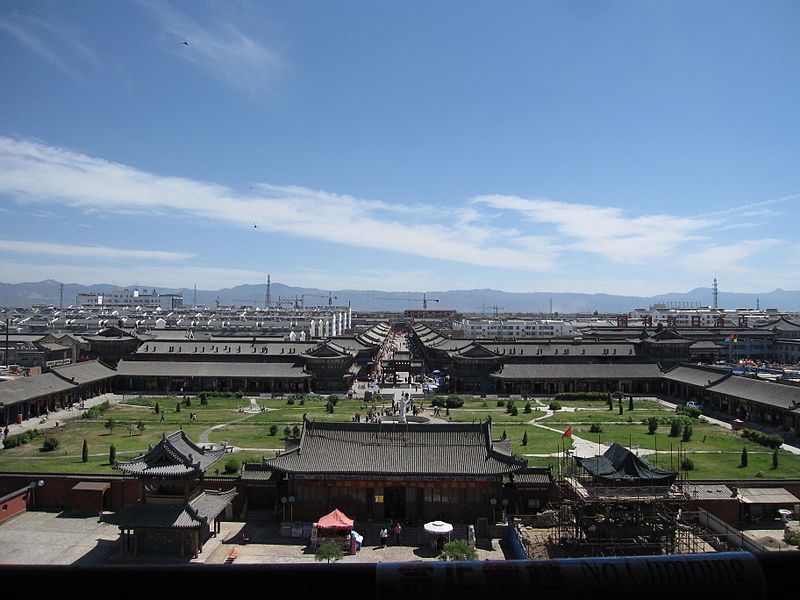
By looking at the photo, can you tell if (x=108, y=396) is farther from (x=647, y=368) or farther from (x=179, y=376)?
(x=647, y=368)

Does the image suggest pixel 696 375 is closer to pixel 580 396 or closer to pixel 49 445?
pixel 580 396

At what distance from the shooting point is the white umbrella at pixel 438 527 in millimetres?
32500

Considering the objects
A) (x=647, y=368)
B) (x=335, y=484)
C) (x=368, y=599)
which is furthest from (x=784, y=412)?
(x=368, y=599)

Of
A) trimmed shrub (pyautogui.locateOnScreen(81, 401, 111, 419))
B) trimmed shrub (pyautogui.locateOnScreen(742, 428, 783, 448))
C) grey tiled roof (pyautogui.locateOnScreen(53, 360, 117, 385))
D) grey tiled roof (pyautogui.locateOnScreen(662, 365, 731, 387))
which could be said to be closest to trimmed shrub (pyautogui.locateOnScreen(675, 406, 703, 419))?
grey tiled roof (pyautogui.locateOnScreen(662, 365, 731, 387))

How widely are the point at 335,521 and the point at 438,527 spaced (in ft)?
17.7

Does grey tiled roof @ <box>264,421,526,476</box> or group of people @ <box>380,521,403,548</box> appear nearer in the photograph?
group of people @ <box>380,521,403,548</box>

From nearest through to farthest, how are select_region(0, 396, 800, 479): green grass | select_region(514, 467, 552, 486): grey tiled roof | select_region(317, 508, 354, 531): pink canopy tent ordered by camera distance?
select_region(317, 508, 354, 531): pink canopy tent → select_region(514, 467, 552, 486): grey tiled roof → select_region(0, 396, 800, 479): green grass

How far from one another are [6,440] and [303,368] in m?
43.9

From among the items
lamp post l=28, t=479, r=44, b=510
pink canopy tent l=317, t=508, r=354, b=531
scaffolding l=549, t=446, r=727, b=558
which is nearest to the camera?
scaffolding l=549, t=446, r=727, b=558

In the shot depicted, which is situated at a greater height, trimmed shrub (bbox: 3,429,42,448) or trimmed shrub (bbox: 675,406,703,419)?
trimmed shrub (bbox: 675,406,703,419)

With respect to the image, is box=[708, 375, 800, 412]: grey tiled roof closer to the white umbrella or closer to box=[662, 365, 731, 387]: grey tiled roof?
box=[662, 365, 731, 387]: grey tiled roof

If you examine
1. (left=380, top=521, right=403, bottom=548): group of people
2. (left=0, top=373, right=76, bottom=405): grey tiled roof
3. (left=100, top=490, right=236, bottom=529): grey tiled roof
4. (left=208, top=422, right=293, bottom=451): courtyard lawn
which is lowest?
(left=380, top=521, right=403, bottom=548): group of people

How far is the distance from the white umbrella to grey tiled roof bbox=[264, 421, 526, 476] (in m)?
3.24

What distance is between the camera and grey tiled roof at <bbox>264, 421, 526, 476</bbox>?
119 feet
